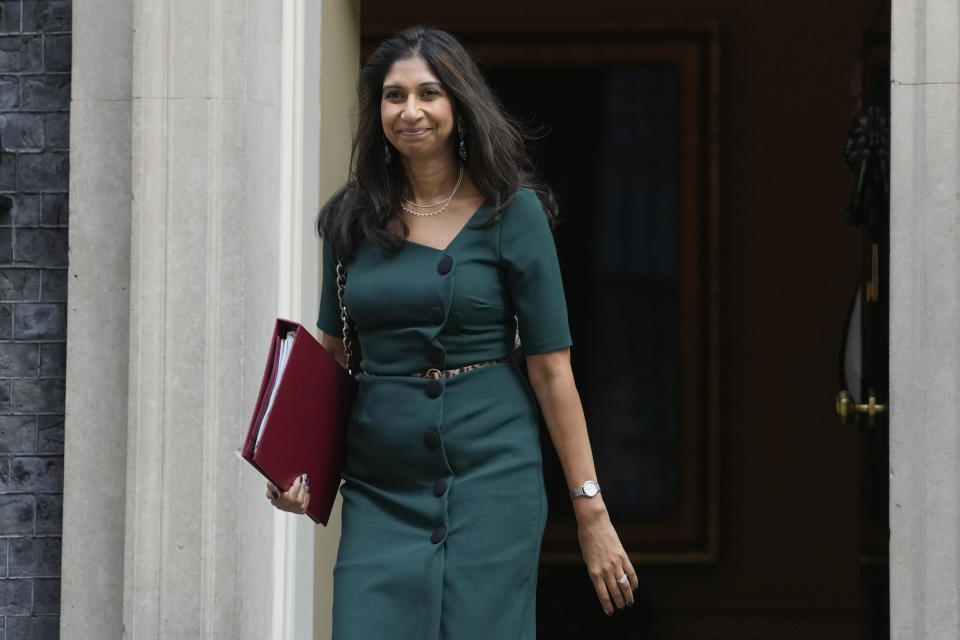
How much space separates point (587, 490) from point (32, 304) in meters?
2.09

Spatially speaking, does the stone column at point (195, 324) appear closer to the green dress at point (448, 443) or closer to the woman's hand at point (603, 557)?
the green dress at point (448, 443)

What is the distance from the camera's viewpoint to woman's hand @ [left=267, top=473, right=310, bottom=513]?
3098 millimetres

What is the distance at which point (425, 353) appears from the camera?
3141 mm

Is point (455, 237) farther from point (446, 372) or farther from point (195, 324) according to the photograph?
point (195, 324)

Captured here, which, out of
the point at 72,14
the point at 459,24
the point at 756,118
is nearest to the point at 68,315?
the point at 72,14

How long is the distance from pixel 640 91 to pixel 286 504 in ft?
16.1

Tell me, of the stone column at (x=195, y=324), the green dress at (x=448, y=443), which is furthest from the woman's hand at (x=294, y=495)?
the stone column at (x=195, y=324)

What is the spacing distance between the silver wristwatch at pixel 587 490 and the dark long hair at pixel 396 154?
1.91 ft

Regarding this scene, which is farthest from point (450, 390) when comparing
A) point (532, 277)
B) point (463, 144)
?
point (463, 144)

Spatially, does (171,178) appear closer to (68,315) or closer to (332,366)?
(68,315)

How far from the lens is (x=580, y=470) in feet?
10.4

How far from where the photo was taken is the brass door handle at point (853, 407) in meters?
4.41

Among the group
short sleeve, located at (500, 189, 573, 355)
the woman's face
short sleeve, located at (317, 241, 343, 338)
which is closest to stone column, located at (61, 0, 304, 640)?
short sleeve, located at (317, 241, 343, 338)

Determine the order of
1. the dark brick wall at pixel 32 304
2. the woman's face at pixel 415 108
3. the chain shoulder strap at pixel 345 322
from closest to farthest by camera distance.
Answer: the woman's face at pixel 415 108 → the chain shoulder strap at pixel 345 322 → the dark brick wall at pixel 32 304
